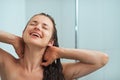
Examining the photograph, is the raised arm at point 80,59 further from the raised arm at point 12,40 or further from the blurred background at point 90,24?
the blurred background at point 90,24

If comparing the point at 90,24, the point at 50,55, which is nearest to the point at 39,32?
the point at 50,55

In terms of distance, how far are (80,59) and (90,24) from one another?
1028 mm

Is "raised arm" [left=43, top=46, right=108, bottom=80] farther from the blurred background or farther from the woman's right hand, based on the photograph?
the blurred background

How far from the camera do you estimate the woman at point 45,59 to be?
118cm

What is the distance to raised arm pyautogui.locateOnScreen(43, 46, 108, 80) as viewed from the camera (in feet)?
3.91

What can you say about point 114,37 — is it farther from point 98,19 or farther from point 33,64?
point 33,64

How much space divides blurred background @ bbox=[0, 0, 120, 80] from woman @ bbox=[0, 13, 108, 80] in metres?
Answer: 0.88

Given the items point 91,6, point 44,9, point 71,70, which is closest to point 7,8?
point 44,9

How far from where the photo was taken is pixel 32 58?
4.01 ft

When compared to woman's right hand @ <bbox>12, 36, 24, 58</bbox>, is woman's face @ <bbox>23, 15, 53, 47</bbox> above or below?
above

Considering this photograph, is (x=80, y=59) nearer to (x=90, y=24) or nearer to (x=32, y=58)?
(x=32, y=58)

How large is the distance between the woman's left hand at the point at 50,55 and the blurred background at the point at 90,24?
886mm

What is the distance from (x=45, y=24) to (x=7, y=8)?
85 centimetres

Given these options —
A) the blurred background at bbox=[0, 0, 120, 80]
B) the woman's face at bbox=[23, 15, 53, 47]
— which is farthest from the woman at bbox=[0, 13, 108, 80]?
the blurred background at bbox=[0, 0, 120, 80]
